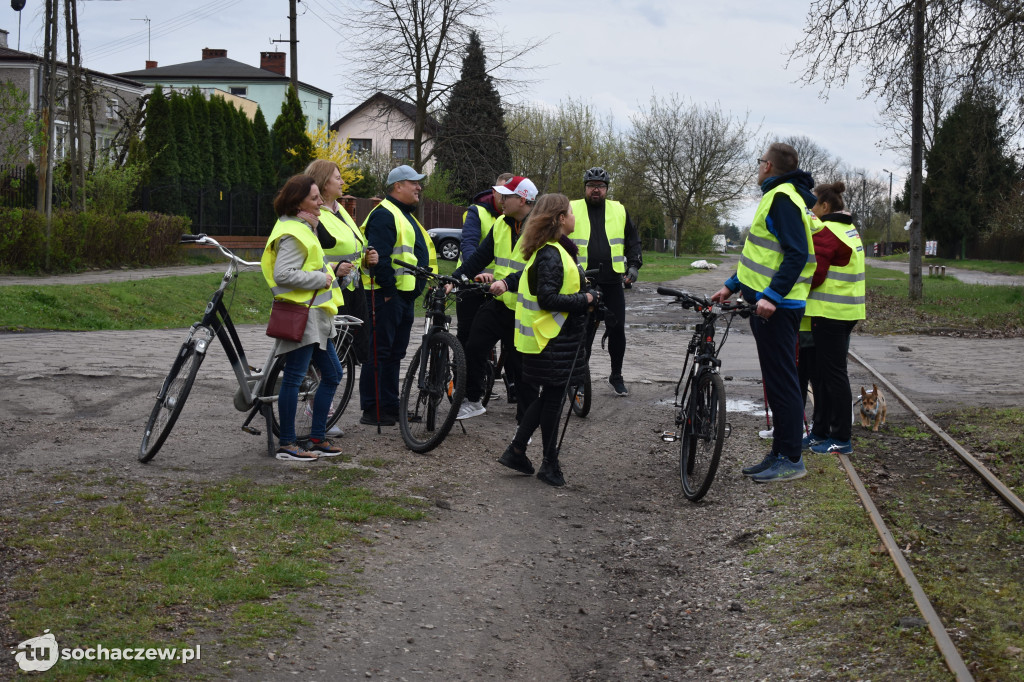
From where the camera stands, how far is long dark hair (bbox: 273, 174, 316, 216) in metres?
6.78

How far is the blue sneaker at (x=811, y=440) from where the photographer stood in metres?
8.01

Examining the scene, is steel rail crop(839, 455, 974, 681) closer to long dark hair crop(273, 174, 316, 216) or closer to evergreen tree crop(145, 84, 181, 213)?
long dark hair crop(273, 174, 316, 216)

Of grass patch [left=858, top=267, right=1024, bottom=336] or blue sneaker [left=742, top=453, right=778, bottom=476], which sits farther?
grass patch [left=858, top=267, right=1024, bottom=336]

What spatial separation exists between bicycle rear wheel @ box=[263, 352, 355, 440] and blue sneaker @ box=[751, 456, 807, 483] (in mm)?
3019

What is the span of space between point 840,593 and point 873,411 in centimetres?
450

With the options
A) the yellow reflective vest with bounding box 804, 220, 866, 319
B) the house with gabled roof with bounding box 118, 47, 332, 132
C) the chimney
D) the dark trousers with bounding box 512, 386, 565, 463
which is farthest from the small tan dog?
the chimney

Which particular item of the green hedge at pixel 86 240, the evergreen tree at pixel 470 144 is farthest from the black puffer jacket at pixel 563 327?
the evergreen tree at pixel 470 144

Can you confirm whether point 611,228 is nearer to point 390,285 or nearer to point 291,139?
point 390,285

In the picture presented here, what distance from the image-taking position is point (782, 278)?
6.64 metres

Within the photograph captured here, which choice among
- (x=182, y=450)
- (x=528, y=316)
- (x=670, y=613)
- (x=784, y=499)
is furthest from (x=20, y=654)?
(x=784, y=499)

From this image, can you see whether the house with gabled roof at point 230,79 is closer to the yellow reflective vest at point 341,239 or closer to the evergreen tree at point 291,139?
the evergreen tree at point 291,139

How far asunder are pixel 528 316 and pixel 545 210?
27.8 inches

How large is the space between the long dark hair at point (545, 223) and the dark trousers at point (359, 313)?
1.74 m

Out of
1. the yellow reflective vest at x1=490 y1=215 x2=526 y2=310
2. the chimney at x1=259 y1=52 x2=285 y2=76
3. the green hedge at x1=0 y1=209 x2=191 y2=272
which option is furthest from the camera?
the chimney at x1=259 y1=52 x2=285 y2=76
